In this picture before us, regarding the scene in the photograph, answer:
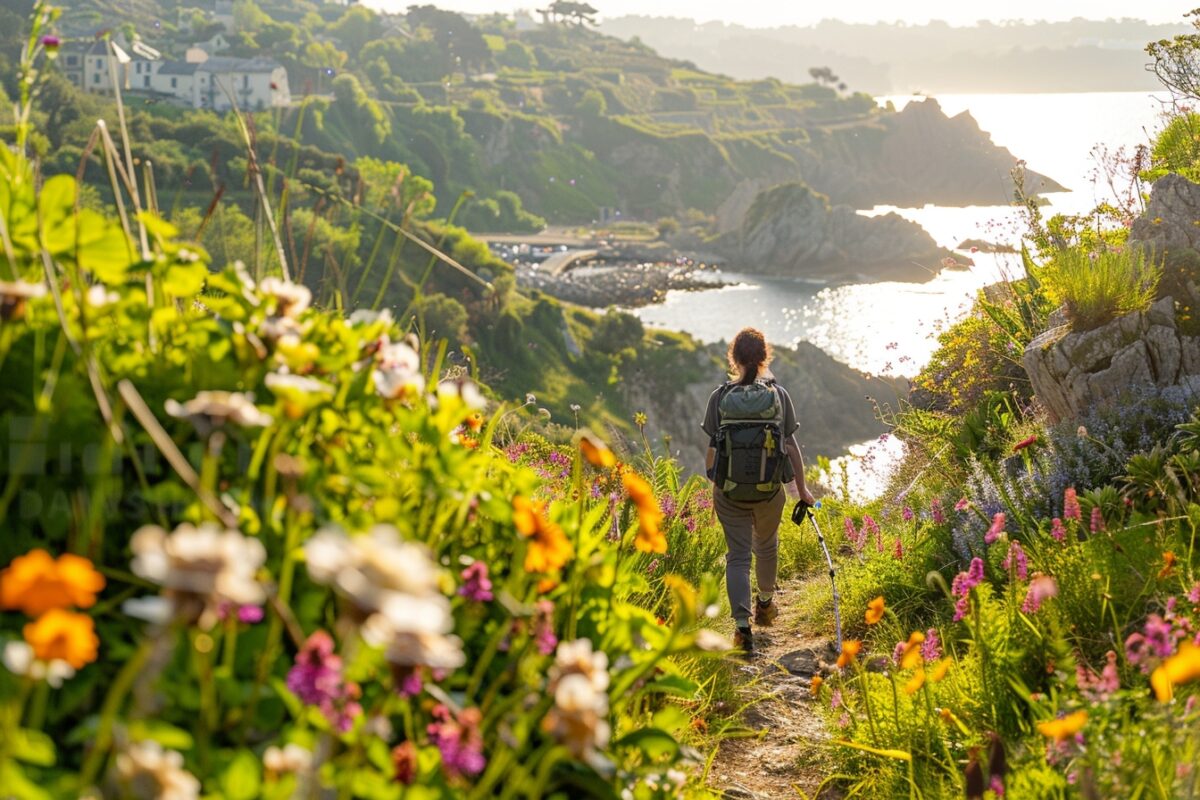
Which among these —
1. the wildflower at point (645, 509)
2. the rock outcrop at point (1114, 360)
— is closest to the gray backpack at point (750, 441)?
the rock outcrop at point (1114, 360)

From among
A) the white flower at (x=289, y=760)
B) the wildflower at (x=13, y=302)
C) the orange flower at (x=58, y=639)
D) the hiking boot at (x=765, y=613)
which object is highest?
the wildflower at (x=13, y=302)

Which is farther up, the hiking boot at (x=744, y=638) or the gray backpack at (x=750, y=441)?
the gray backpack at (x=750, y=441)

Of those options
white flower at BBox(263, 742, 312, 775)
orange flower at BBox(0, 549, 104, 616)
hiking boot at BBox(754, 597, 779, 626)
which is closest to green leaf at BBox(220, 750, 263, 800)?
white flower at BBox(263, 742, 312, 775)

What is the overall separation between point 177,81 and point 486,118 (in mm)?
53121

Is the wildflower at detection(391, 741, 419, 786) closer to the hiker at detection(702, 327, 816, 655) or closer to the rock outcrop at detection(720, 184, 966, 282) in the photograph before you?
the hiker at detection(702, 327, 816, 655)

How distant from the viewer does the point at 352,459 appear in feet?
7.55

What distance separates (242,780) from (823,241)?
429 ft

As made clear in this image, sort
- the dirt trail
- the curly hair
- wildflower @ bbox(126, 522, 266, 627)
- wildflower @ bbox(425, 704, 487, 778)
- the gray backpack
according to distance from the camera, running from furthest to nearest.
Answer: the curly hair
the gray backpack
the dirt trail
wildflower @ bbox(425, 704, 487, 778)
wildflower @ bbox(126, 522, 266, 627)

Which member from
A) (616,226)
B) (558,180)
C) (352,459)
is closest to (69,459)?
(352,459)

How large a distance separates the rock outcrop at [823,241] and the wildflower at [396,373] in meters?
123

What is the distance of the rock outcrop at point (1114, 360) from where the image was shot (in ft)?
21.4

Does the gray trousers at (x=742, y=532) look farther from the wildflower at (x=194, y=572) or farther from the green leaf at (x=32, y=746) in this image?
the wildflower at (x=194, y=572)

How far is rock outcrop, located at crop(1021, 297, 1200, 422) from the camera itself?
651 cm

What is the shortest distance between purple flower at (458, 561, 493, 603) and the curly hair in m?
4.29
